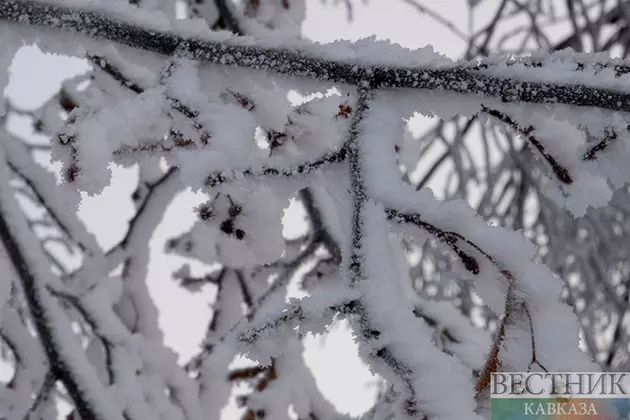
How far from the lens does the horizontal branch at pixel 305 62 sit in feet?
2.18

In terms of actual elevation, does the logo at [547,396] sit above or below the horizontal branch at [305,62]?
below

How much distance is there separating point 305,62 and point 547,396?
0.45 metres

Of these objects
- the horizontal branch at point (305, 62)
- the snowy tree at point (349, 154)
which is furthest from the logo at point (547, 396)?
the horizontal branch at point (305, 62)

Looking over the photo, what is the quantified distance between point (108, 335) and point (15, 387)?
1.22ft

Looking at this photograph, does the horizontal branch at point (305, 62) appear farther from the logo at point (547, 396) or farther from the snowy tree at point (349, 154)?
the logo at point (547, 396)

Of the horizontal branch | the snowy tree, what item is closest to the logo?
the snowy tree

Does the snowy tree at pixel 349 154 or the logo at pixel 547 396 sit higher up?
the snowy tree at pixel 349 154

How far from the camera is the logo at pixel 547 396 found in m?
0.59

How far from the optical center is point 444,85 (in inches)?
27.2

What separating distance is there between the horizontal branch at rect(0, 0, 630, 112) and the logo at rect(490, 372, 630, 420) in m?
0.29

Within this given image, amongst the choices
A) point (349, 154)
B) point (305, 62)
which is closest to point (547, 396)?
point (349, 154)

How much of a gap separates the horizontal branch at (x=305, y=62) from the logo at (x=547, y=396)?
288 millimetres

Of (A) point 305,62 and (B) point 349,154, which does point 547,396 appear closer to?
(B) point 349,154

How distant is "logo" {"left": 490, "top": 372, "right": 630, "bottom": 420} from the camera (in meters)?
0.59
